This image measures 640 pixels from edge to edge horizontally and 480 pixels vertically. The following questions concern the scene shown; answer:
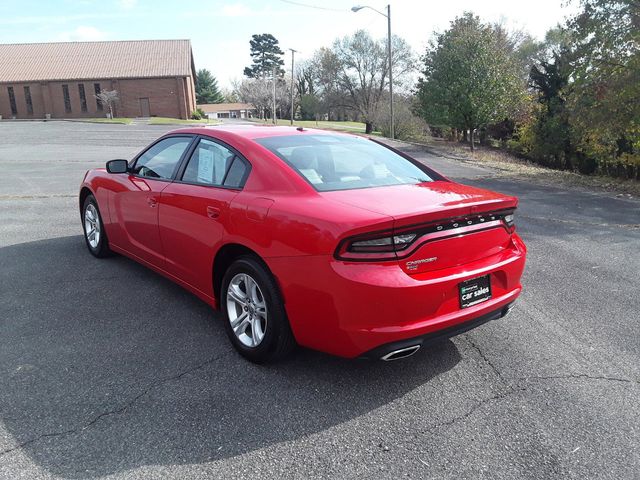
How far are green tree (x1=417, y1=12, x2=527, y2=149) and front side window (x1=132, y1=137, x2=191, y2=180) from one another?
72.5 feet

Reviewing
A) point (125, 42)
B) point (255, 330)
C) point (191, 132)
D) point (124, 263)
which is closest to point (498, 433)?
point (255, 330)

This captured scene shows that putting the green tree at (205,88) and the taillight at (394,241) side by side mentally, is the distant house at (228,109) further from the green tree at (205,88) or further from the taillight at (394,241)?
the taillight at (394,241)

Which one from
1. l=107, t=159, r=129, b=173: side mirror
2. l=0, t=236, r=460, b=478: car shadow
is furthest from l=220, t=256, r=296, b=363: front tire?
l=107, t=159, r=129, b=173: side mirror

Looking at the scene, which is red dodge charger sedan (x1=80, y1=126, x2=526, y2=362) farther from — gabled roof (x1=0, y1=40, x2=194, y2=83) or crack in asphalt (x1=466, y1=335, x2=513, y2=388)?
gabled roof (x1=0, y1=40, x2=194, y2=83)

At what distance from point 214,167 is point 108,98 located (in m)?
57.2

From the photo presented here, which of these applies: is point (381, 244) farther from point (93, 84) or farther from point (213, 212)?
point (93, 84)

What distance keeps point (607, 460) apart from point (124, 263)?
474 centimetres

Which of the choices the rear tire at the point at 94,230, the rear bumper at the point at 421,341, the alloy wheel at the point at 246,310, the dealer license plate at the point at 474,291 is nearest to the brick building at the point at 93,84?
the rear tire at the point at 94,230

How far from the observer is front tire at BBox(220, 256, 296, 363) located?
3051 millimetres

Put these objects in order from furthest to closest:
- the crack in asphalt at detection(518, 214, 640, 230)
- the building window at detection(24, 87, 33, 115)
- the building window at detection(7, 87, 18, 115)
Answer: the building window at detection(7, 87, 18, 115), the building window at detection(24, 87, 33, 115), the crack in asphalt at detection(518, 214, 640, 230)

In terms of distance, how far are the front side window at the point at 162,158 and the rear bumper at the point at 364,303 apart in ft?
5.83

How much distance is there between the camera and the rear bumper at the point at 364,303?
267cm

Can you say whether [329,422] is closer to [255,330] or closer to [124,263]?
[255,330]

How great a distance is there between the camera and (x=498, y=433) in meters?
2.62
